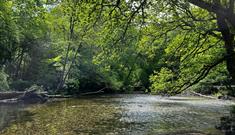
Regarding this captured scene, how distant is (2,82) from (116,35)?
24470mm

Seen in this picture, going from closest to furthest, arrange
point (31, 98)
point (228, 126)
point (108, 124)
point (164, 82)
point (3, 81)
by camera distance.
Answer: point (164, 82) → point (228, 126) → point (108, 124) → point (31, 98) → point (3, 81)

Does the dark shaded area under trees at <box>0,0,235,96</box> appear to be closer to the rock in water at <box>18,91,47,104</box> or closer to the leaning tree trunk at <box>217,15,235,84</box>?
the leaning tree trunk at <box>217,15,235,84</box>

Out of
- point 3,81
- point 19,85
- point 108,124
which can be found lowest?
point 108,124

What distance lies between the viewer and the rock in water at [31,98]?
3104 centimetres

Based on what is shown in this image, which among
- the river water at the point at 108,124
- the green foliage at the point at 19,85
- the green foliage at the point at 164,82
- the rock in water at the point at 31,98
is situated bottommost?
the river water at the point at 108,124

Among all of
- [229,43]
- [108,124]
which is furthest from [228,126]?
[108,124]

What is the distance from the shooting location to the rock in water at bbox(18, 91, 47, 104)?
31039mm

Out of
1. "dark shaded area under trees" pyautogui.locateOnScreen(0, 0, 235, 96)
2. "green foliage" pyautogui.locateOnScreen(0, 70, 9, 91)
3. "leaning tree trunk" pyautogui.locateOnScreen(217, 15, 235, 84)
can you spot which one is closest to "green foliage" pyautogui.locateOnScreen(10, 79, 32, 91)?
"dark shaded area under trees" pyautogui.locateOnScreen(0, 0, 235, 96)

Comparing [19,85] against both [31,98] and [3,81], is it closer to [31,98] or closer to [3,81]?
[3,81]

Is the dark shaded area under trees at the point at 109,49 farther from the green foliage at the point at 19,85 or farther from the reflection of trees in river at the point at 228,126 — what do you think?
the reflection of trees in river at the point at 228,126

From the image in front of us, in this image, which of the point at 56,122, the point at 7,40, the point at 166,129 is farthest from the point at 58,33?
the point at 166,129

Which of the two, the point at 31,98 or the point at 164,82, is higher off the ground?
the point at 164,82

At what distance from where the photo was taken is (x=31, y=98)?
31891 millimetres

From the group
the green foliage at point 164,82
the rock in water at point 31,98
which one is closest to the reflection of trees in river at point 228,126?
the green foliage at point 164,82
